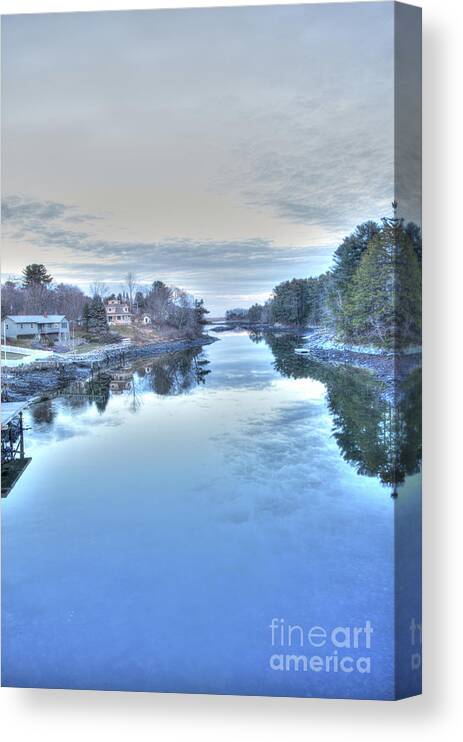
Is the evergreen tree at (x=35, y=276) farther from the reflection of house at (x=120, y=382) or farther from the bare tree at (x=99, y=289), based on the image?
the reflection of house at (x=120, y=382)

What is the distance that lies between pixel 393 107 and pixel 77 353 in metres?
2.72

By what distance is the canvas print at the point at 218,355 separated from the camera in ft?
11.9

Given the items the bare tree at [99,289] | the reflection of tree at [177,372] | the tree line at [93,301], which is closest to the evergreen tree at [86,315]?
the tree line at [93,301]

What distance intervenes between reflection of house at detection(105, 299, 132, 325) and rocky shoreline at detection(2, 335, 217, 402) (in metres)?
0.18

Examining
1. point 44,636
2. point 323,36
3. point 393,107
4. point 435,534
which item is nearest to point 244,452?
point 435,534

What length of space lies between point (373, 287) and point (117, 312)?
1.81m

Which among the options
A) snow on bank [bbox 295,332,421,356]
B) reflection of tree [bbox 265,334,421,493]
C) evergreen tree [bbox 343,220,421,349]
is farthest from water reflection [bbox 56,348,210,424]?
evergreen tree [bbox 343,220,421,349]

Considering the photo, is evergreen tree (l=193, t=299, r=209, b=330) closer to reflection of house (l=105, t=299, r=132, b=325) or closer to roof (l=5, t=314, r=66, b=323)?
reflection of house (l=105, t=299, r=132, b=325)

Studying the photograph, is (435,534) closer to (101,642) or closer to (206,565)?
(206,565)

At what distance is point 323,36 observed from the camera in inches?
142

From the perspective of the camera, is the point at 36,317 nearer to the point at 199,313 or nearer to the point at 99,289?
the point at 99,289

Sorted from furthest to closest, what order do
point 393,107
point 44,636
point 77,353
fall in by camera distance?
point 77,353, point 44,636, point 393,107

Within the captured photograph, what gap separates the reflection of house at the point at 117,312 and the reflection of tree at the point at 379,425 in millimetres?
1596

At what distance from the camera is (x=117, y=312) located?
4.14 metres
